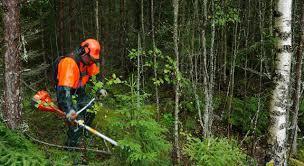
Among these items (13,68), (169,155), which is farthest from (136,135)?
(13,68)

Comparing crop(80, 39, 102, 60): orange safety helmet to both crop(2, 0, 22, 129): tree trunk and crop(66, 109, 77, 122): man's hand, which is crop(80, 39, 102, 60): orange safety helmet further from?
crop(2, 0, 22, 129): tree trunk

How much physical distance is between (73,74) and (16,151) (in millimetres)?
2120

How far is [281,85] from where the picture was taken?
6.58 metres

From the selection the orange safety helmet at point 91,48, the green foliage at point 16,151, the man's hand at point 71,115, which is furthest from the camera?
the orange safety helmet at point 91,48

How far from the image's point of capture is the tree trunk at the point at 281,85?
640cm

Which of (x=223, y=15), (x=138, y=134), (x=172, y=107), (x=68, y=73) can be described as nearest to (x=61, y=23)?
(x=172, y=107)

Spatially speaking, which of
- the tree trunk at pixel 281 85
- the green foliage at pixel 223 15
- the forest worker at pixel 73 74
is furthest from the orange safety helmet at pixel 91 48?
the green foliage at pixel 223 15

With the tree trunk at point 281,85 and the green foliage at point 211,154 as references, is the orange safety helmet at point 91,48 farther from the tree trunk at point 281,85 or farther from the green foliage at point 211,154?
the tree trunk at point 281,85

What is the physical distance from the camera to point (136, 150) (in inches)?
228

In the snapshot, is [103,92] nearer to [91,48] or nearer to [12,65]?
[91,48]

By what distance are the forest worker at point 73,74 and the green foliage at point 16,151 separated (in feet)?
4.25

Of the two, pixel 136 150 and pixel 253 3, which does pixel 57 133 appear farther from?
pixel 253 3

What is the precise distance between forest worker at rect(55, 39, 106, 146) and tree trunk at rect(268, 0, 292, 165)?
3293 millimetres

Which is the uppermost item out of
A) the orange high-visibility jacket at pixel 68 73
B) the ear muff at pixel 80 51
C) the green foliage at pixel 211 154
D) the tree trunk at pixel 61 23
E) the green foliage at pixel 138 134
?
the tree trunk at pixel 61 23
